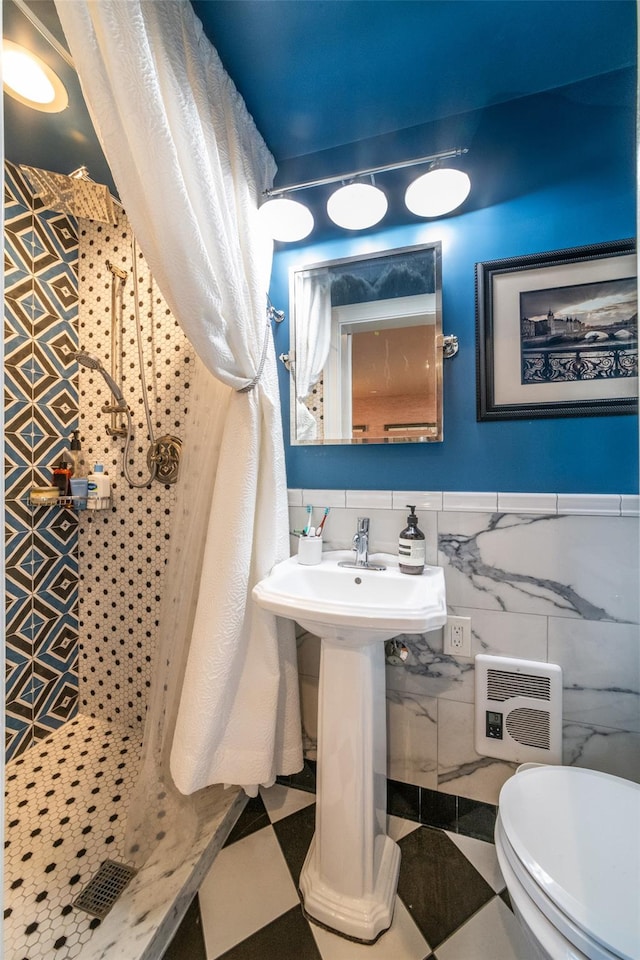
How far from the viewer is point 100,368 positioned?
154 centimetres

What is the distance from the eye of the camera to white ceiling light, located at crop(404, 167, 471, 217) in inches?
46.4

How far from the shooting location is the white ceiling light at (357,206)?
→ 1.26 metres

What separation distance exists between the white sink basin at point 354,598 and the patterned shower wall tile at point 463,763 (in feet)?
1.55

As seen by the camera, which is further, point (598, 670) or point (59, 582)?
point (59, 582)

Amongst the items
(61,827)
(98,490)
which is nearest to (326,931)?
(61,827)

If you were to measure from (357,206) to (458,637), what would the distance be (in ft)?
4.78

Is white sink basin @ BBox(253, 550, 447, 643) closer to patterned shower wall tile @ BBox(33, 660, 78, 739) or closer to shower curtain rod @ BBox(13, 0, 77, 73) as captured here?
patterned shower wall tile @ BBox(33, 660, 78, 739)

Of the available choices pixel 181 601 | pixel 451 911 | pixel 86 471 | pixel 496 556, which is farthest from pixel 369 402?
pixel 451 911

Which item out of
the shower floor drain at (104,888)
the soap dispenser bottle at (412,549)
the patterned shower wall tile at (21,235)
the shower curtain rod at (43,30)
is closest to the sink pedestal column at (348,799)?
the soap dispenser bottle at (412,549)

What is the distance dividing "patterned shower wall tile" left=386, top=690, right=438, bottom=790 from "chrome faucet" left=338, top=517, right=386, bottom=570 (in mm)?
462

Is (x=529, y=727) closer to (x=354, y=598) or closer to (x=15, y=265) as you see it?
(x=354, y=598)

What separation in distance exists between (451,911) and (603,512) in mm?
1169

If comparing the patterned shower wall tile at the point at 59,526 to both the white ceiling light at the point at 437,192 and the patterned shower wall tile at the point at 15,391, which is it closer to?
the patterned shower wall tile at the point at 15,391

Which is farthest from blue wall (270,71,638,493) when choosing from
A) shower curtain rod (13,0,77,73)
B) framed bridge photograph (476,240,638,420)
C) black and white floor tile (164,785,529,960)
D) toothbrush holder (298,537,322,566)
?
black and white floor tile (164,785,529,960)
